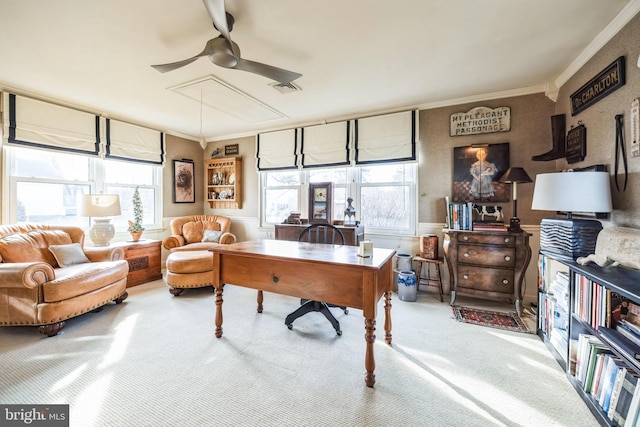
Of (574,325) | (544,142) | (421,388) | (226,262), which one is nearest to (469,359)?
(421,388)

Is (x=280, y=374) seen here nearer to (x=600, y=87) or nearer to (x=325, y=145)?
(x=325, y=145)

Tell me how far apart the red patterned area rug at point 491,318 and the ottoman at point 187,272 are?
10.1 ft

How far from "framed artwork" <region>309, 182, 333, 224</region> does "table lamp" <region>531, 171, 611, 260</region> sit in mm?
2492

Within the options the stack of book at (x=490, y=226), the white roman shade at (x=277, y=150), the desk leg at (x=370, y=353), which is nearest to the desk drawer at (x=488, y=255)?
the stack of book at (x=490, y=226)

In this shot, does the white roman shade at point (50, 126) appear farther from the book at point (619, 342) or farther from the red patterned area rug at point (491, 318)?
the book at point (619, 342)

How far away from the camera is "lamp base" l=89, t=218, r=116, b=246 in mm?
3311

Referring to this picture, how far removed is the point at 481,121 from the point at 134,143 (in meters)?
5.19

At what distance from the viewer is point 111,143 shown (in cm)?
383

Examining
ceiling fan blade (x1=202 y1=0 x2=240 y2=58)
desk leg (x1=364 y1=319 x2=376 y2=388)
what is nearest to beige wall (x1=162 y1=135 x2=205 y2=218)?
ceiling fan blade (x1=202 y1=0 x2=240 y2=58)

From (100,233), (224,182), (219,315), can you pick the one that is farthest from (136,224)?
(219,315)

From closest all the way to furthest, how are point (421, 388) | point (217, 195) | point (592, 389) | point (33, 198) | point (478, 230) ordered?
point (592, 389) → point (421, 388) → point (478, 230) → point (33, 198) → point (217, 195)

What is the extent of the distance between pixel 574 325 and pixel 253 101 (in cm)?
382

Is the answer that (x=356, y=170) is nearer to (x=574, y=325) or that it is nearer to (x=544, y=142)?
(x=544, y=142)

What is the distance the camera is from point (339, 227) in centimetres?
357
